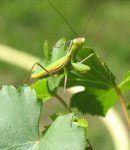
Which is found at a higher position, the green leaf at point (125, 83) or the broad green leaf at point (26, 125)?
the green leaf at point (125, 83)

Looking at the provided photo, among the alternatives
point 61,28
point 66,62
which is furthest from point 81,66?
point 61,28

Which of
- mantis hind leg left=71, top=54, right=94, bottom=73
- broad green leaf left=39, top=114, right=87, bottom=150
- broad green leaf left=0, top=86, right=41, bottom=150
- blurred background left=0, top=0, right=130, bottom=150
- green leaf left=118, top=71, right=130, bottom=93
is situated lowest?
broad green leaf left=39, top=114, right=87, bottom=150

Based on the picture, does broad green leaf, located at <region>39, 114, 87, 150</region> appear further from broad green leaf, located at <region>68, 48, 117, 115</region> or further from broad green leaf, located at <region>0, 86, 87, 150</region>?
broad green leaf, located at <region>68, 48, 117, 115</region>

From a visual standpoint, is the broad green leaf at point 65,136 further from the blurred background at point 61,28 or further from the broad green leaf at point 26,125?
the blurred background at point 61,28

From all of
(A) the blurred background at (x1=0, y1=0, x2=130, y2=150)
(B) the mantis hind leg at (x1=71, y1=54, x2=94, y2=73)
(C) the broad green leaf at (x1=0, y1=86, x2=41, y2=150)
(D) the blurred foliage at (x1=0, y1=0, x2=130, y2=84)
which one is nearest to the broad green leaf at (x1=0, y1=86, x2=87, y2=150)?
(C) the broad green leaf at (x1=0, y1=86, x2=41, y2=150)

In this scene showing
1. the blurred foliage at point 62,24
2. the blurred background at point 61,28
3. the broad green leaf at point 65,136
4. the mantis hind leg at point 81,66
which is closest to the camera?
the broad green leaf at point 65,136

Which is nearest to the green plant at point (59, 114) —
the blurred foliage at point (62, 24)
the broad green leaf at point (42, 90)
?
the broad green leaf at point (42, 90)

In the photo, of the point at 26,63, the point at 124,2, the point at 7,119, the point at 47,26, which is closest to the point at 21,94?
the point at 7,119
